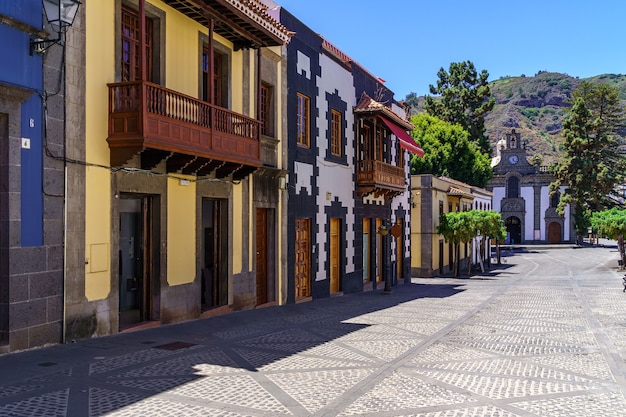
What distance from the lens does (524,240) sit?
267ft

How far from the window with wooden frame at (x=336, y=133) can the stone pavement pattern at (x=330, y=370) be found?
26.2 feet

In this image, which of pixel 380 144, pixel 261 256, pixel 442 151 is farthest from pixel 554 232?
pixel 261 256

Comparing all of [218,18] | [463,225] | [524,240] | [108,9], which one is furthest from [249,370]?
[524,240]

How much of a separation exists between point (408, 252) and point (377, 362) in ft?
67.9

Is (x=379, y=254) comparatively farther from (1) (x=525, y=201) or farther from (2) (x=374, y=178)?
(1) (x=525, y=201)

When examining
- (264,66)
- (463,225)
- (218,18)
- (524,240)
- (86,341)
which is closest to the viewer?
(86,341)

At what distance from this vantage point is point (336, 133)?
69.9 ft

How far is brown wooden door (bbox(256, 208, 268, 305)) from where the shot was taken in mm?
16328

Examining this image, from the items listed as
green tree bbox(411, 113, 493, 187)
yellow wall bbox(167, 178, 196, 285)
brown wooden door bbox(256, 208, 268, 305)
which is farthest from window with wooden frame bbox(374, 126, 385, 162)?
green tree bbox(411, 113, 493, 187)

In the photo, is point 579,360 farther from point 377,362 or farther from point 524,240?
point 524,240

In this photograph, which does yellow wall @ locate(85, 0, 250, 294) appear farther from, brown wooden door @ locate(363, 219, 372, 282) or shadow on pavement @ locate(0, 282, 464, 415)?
brown wooden door @ locate(363, 219, 372, 282)

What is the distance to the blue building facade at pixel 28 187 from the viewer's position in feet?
28.4

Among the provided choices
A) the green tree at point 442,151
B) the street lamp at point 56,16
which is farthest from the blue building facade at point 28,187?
the green tree at point 442,151

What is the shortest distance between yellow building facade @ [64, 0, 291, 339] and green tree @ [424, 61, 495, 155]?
5054cm
